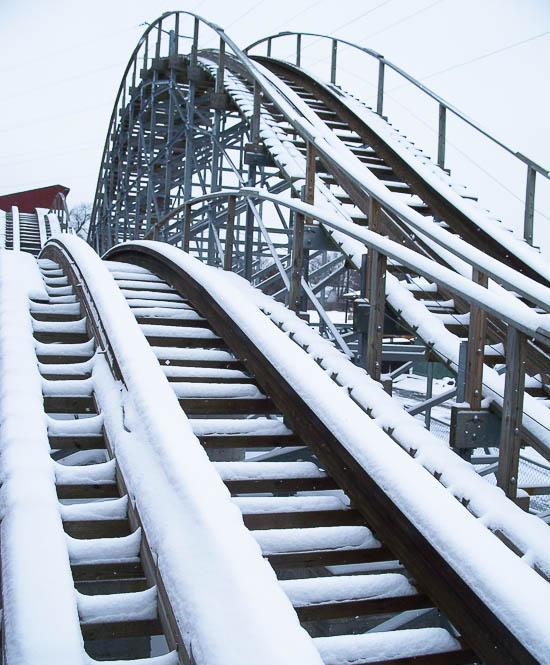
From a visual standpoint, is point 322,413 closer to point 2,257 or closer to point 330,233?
point 330,233

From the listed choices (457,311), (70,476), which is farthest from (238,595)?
(457,311)

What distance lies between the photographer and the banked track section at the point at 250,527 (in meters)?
2.05

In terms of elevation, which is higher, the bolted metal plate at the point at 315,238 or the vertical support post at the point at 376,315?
the bolted metal plate at the point at 315,238

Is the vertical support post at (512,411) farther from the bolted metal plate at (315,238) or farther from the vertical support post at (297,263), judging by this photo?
the bolted metal plate at (315,238)

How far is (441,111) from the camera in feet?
29.0

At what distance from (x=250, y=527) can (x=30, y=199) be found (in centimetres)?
5138

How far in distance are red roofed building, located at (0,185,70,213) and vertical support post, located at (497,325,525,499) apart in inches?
2003

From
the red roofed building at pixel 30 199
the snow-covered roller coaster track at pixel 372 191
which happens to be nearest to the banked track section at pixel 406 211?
the snow-covered roller coaster track at pixel 372 191

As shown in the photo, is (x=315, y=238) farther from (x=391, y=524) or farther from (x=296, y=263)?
(x=391, y=524)

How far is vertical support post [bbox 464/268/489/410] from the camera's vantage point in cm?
337

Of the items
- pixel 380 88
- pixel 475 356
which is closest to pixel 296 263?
pixel 475 356

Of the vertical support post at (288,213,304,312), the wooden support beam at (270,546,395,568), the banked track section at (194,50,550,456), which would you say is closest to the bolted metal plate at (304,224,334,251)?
the banked track section at (194,50,550,456)

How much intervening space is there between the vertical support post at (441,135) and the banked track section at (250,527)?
5.60 metres

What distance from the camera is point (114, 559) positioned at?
2.56 meters
